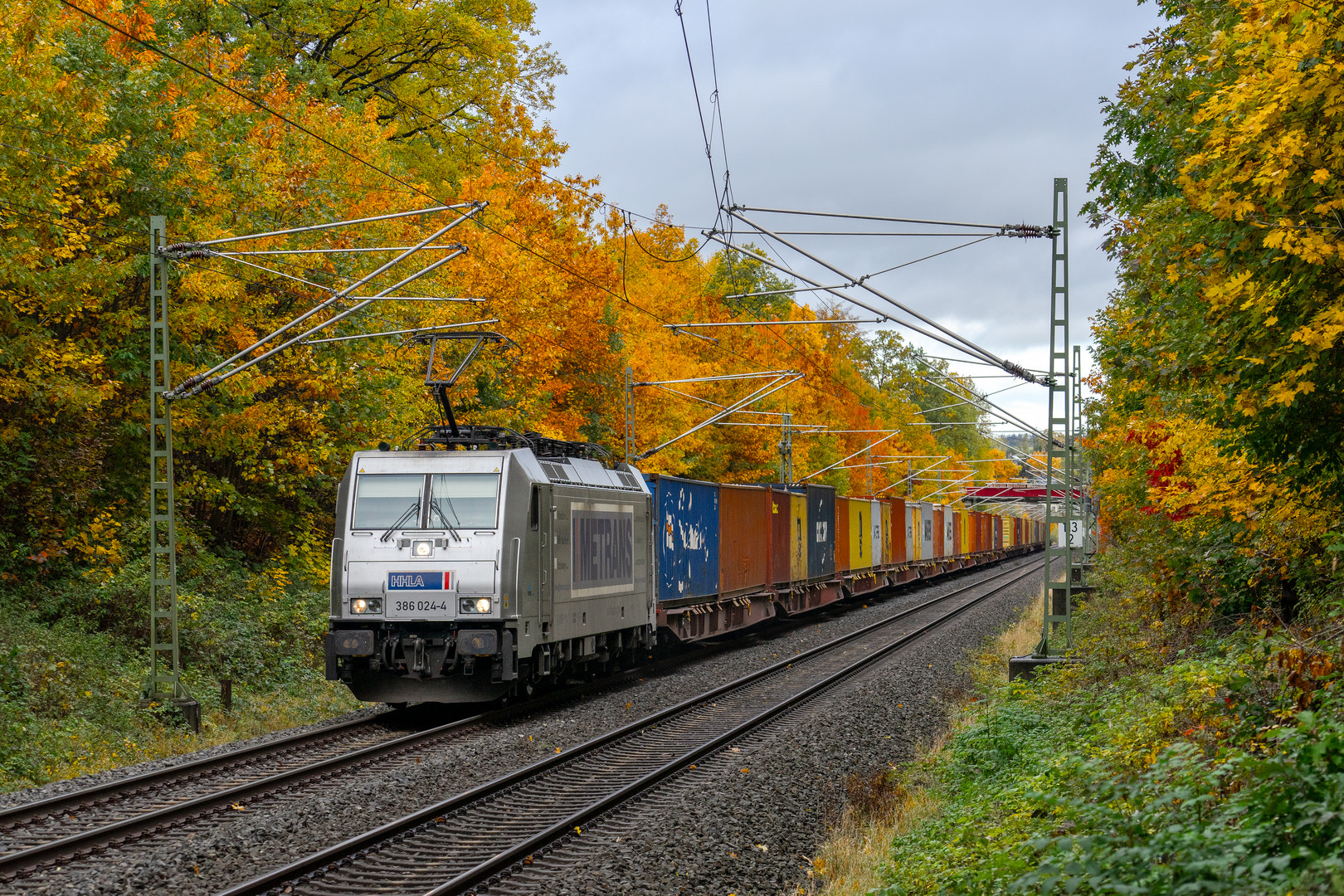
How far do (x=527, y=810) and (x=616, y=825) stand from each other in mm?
871

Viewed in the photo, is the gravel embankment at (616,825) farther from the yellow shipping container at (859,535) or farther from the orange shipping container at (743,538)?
the yellow shipping container at (859,535)

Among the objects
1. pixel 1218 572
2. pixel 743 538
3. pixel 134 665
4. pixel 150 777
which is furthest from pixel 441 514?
pixel 743 538

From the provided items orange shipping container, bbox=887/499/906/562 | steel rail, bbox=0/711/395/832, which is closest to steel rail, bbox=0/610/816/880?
steel rail, bbox=0/711/395/832

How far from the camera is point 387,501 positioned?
14.3 metres

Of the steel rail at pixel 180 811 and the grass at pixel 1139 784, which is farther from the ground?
the grass at pixel 1139 784

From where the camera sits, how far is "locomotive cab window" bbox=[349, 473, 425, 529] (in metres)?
14.2

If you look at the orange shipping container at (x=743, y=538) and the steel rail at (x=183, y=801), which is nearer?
the steel rail at (x=183, y=801)

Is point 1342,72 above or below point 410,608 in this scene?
above

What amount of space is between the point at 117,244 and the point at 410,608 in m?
8.70

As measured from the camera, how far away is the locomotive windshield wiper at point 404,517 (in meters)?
14.1

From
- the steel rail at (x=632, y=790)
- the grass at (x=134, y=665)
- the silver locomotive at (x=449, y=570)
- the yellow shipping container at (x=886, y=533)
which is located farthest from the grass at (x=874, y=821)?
the yellow shipping container at (x=886, y=533)

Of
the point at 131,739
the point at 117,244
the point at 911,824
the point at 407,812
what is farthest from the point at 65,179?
the point at 911,824

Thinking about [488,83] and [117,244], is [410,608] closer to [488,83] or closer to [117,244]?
[117,244]

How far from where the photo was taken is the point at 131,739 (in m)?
13.0
